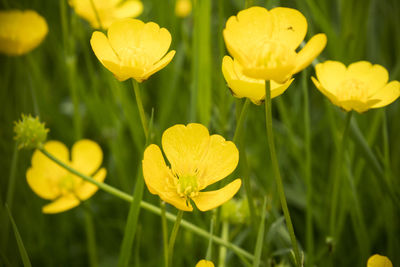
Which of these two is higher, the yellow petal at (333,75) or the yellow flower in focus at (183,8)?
the yellow petal at (333,75)

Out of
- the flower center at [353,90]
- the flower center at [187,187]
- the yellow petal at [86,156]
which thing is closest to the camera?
the flower center at [187,187]

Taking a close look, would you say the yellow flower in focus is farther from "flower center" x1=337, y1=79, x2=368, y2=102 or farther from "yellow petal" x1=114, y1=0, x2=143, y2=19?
"flower center" x1=337, y1=79, x2=368, y2=102

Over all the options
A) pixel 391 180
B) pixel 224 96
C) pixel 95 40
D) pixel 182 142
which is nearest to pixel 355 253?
pixel 391 180

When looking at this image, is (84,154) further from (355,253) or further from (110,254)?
(355,253)

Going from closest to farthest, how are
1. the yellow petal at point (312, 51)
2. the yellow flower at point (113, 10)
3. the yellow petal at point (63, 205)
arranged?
the yellow petal at point (312, 51) < the yellow petal at point (63, 205) < the yellow flower at point (113, 10)

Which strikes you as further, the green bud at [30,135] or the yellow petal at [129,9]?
the yellow petal at [129,9]

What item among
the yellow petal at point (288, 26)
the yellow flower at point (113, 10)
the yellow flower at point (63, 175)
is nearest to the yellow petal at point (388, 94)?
the yellow petal at point (288, 26)

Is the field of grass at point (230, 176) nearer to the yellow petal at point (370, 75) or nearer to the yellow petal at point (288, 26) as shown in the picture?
the yellow petal at point (370, 75)
